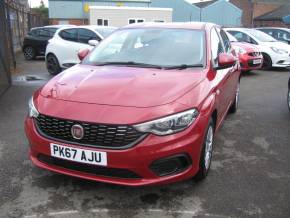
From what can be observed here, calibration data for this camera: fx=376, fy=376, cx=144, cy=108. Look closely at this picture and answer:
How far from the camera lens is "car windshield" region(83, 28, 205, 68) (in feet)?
14.2

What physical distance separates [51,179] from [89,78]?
43.4 inches

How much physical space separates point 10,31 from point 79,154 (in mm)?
11361

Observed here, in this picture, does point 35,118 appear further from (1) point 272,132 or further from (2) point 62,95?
(1) point 272,132

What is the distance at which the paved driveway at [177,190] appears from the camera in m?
3.27

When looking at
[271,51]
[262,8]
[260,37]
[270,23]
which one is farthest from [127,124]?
[262,8]

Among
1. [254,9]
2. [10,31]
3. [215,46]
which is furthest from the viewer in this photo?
[254,9]

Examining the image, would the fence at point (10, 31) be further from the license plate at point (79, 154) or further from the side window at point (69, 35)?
the license plate at point (79, 154)

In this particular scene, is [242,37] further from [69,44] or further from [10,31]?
[10,31]

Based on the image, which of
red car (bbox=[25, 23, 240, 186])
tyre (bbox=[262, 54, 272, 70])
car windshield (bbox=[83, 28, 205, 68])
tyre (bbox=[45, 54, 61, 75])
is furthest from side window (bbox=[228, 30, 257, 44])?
red car (bbox=[25, 23, 240, 186])

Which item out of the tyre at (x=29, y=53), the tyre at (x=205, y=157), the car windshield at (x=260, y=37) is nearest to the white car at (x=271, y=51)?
the car windshield at (x=260, y=37)

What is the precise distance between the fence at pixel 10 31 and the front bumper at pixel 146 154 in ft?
16.8

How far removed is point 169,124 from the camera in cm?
316

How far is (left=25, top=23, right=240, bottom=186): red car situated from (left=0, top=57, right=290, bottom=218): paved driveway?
0.89 ft

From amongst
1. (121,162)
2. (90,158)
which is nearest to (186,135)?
(121,162)
